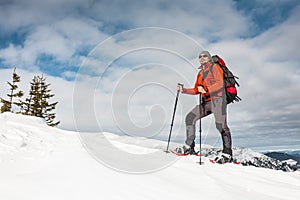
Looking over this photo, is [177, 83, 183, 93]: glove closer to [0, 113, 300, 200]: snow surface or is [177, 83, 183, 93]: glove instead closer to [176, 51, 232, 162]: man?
[176, 51, 232, 162]: man

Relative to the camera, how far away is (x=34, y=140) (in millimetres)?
5668

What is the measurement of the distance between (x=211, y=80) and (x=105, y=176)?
Result: 437cm

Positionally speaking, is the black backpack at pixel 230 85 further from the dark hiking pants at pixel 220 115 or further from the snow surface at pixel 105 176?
the snow surface at pixel 105 176

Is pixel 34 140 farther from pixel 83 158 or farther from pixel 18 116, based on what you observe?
pixel 18 116

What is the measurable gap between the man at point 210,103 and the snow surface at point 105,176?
3.21 feet

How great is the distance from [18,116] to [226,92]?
6.44 meters

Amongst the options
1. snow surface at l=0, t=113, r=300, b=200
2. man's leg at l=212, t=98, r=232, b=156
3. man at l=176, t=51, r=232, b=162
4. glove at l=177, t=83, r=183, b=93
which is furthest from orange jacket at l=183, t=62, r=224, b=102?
snow surface at l=0, t=113, r=300, b=200

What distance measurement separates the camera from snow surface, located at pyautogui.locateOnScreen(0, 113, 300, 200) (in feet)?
11.5

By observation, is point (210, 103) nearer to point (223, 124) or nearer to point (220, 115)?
point (220, 115)

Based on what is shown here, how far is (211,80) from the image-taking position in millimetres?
7172

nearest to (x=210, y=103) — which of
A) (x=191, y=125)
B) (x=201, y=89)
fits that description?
(x=201, y=89)

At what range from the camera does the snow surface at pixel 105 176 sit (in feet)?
11.5

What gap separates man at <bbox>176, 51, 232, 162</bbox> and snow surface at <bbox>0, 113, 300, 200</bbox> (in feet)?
3.21

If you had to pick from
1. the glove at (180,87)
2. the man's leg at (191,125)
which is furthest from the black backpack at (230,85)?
the glove at (180,87)
